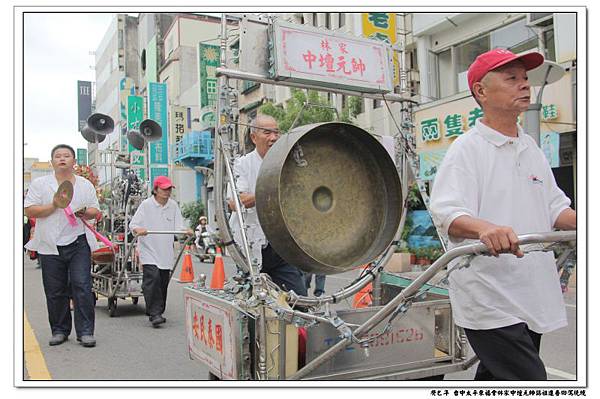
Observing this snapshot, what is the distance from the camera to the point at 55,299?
4.91m

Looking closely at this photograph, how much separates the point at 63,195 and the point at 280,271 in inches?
75.8

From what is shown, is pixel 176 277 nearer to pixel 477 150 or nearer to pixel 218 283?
pixel 218 283

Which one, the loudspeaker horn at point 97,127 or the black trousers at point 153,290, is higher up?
the loudspeaker horn at point 97,127

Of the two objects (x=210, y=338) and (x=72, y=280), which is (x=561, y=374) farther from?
(x=72, y=280)

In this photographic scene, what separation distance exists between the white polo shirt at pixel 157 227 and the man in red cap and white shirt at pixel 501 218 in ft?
14.2

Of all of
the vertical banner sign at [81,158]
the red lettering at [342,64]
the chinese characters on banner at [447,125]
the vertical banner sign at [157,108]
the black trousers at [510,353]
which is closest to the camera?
the black trousers at [510,353]

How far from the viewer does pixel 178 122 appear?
101ft

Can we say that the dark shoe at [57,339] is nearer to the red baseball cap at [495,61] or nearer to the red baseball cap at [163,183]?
the red baseball cap at [163,183]

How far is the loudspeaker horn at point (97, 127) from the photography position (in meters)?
7.99

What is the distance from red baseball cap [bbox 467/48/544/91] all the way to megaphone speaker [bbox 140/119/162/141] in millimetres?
6265

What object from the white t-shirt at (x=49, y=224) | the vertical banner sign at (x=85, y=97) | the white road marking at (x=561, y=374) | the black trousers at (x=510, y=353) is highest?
the vertical banner sign at (x=85, y=97)

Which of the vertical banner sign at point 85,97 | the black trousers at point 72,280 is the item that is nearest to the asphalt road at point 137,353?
the black trousers at point 72,280

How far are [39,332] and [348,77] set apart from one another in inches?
160
